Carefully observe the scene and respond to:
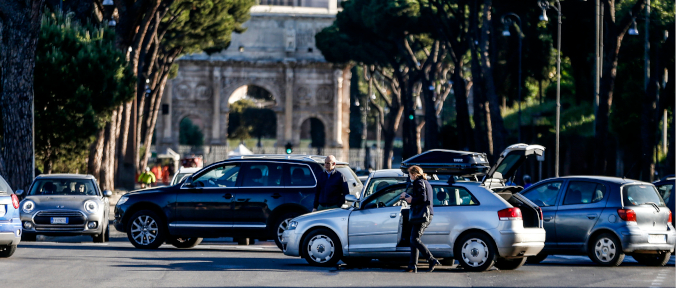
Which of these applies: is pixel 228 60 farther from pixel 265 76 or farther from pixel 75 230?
pixel 75 230

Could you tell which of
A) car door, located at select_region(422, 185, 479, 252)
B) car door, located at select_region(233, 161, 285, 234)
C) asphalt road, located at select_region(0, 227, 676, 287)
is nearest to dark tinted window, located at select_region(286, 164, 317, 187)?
car door, located at select_region(233, 161, 285, 234)

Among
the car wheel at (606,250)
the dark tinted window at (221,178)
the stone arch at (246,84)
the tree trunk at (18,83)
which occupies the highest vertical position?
the stone arch at (246,84)

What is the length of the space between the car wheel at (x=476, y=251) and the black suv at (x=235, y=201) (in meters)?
3.82

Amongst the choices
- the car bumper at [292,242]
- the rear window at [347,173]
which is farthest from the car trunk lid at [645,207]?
the rear window at [347,173]

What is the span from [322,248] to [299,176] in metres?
2.99

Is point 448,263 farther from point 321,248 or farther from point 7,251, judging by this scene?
point 7,251

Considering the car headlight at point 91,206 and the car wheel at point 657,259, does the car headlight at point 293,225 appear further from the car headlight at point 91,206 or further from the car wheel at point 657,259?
the car headlight at point 91,206

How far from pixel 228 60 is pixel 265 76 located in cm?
295

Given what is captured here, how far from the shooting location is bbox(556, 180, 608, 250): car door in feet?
48.5

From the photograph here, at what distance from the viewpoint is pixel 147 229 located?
16.9m

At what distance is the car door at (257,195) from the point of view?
54.2ft

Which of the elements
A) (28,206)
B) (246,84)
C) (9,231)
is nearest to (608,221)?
(9,231)

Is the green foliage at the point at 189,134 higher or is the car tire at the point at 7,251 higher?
the green foliage at the point at 189,134

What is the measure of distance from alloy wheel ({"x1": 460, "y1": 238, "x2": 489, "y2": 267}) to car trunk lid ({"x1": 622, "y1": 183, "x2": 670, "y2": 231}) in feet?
8.62
